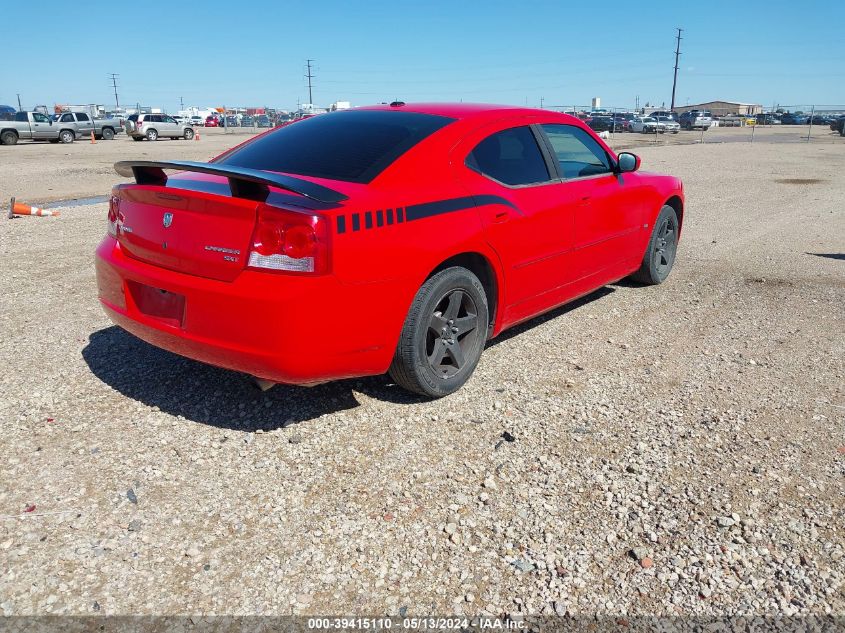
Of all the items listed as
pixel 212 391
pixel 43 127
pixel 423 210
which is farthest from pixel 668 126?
pixel 212 391

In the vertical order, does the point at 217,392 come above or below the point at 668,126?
below

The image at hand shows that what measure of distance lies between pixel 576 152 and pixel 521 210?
3.42ft

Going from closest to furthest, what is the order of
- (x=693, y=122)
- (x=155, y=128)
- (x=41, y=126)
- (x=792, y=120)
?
(x=41, y=126)
(x=155, y=128)
(x=693, y=122)
(x=792, y=120)

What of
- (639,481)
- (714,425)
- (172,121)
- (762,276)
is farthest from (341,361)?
(172,121)

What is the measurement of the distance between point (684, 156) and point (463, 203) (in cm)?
2311

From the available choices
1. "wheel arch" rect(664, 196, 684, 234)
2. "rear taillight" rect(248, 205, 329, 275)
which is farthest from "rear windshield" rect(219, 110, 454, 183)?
"wheel arch" rect(664, 196, 684, 234)

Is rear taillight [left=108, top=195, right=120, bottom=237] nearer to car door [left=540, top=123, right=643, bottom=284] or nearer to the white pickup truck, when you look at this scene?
car door [left=540, top=123, right=643, bottom=284]

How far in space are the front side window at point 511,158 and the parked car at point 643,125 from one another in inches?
1943

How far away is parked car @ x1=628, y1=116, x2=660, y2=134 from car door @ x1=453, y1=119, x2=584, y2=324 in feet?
162

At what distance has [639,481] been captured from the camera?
9.77 feet

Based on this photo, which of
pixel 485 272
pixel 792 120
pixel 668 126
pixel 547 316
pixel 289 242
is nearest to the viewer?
pixel 289 242

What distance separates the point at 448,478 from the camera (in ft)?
9.82

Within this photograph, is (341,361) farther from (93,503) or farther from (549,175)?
(549,175)

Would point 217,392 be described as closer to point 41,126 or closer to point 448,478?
point 448,478
